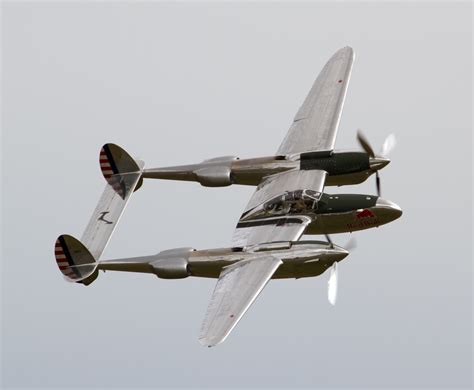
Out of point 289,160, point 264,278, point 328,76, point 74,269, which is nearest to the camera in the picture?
point 264,278

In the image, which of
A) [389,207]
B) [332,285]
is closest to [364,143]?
[389,207]

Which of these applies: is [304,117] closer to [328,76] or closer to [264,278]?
[328,76]

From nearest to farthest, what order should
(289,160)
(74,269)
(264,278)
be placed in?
1. (264,278)
2. (74,269)
3. (289,160)

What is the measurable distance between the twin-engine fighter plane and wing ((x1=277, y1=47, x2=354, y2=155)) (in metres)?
0.05

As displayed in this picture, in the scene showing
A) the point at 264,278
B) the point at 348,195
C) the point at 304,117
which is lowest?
the point at 264,278

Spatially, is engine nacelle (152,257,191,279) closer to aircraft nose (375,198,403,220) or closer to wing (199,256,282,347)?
wing (199,256,282,347)

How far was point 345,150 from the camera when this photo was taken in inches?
2106

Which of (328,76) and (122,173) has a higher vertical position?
(328,76)

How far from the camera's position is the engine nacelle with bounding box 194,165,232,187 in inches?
2130

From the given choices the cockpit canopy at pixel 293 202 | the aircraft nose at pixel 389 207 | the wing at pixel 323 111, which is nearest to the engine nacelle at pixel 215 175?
the wing at pixel 323 111

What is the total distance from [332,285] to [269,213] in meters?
4.94

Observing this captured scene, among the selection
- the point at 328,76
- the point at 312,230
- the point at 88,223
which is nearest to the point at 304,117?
the point at 328,76

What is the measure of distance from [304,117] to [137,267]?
12.0 meters

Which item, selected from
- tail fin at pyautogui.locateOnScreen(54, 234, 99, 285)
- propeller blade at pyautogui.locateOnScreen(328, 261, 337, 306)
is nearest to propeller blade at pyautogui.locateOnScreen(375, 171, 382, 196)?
propeller blade at pyautogui.locateOnScreen(328, 261, 337, 306)
